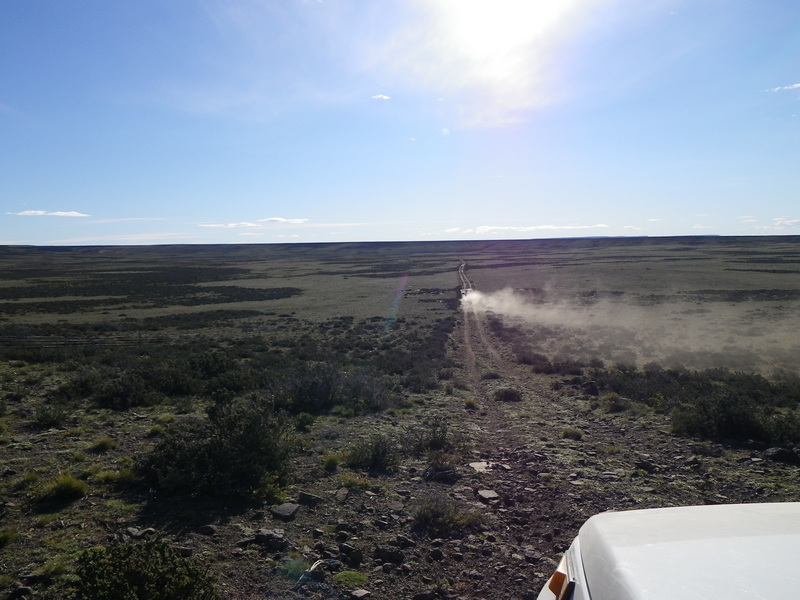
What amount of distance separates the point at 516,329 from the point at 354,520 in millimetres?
23329

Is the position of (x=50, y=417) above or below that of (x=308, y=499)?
above

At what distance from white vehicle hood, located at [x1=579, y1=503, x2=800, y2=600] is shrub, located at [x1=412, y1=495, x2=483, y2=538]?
12.5ft

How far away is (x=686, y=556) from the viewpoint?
A: 2.15m

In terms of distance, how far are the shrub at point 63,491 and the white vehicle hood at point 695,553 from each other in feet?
22.7

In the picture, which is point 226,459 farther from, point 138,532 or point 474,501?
point 474,501

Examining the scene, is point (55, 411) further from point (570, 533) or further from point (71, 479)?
point (570, 533)

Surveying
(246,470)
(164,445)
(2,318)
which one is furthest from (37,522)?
(2,318)

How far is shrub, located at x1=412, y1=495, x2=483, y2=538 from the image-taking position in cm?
621

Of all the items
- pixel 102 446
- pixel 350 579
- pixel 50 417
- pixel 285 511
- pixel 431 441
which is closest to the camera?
pixel 350 579

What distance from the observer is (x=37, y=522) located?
19.4 ft

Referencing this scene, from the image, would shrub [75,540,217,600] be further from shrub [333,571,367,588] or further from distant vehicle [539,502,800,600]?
distant vehicle [539,502,800,600]

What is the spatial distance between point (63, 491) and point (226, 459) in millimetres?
2123

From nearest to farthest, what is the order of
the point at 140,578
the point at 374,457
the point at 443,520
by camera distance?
the point at 140,578
the point at 443,520
the point at 374,457

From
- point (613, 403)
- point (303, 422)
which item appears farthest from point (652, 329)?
point (303, 422)
